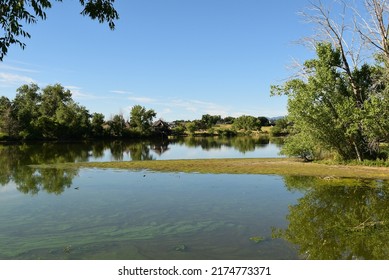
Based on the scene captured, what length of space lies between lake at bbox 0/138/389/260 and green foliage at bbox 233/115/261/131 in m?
131

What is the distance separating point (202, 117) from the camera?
6929 inches

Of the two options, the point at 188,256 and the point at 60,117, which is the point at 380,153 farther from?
the point at 60,117

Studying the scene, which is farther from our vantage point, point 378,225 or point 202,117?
point 202,117

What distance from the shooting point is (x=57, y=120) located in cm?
8525

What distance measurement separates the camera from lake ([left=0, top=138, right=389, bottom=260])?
970cm

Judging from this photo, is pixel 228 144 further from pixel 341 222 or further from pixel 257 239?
pixel 257 239

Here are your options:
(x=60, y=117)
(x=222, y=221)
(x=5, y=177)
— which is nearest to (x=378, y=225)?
(x=222, y=221)

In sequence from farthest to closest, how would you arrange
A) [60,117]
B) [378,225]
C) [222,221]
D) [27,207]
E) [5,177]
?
[60,117] < [5,177] < [27,207] < [222,221] < [378,225]

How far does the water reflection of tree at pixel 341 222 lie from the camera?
31.4 feet

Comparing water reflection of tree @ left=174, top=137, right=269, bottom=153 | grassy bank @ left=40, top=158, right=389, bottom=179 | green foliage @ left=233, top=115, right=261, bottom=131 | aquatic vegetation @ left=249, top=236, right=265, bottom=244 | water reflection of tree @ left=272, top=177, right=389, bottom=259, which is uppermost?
green foliage @ left=233, top=115, right=261, bottom=131

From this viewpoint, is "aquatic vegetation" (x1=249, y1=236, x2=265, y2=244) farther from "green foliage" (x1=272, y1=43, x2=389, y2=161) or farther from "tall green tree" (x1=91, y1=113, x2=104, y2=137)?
"tall green tree" (x1=91, y1=113, x2=104, y2=137)

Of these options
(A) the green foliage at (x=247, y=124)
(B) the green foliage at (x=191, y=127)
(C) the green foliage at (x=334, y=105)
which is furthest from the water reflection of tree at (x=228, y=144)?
(A) the green foliage at (x=247, y=124)

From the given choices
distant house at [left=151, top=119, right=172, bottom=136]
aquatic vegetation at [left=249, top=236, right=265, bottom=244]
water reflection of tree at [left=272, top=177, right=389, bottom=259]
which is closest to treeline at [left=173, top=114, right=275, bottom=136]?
distant house at [left=151, top=119, right=172, bottom=136]

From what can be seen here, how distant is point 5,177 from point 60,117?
65318mm
